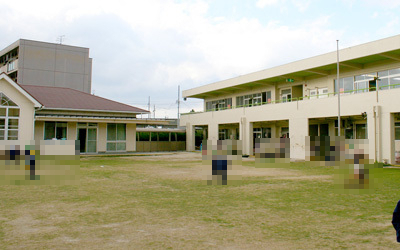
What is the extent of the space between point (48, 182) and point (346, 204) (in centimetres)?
938

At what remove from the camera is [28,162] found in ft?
43.9

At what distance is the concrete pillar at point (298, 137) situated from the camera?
24.0 m

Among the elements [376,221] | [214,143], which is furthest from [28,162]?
[376,221]

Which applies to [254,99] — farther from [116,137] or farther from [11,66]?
Answer: [11,66]

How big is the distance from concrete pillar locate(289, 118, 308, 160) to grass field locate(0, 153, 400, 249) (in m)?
13.4

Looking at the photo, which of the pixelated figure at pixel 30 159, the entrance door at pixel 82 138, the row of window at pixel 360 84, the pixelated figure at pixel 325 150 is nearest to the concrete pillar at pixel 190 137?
the row of window at pixel 360 84

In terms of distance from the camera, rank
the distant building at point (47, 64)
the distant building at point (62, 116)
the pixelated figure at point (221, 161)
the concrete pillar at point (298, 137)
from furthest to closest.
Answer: the distant building at point (47, 64), the concrete pillar at point (298, 137), the distant building at point (62, 116), the pixelated figure at point (221, 161)

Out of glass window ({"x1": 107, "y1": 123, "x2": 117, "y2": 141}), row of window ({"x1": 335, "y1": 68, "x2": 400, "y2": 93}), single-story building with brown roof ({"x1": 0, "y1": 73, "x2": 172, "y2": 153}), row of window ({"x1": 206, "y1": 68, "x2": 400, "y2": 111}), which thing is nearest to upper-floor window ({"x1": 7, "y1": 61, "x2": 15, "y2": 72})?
single-story building with brown roof ({"x1": 0, "y1": 73, "x2": 172, "y2": 153})

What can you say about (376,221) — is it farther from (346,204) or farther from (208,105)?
(208,105)

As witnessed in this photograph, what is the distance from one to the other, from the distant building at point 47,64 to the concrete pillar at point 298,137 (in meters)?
35.3

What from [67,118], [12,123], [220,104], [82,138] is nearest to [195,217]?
[12,123]

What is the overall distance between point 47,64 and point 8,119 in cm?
2739

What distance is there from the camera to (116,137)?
94.2ft

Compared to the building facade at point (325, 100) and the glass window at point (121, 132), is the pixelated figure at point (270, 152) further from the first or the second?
the glass window at point (121, 132)
